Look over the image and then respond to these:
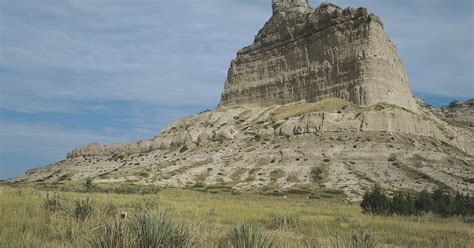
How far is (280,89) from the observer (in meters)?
91.7

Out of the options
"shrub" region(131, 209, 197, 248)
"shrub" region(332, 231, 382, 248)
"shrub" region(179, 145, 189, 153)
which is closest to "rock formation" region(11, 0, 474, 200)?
"shrub" region(179, 145, 189, 153)

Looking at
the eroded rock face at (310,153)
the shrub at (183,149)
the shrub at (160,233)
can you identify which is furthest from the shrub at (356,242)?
the shrub at (183,149)

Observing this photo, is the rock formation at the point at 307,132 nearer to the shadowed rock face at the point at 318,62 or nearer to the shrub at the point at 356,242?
the shadowed rock face at the point at 318,62

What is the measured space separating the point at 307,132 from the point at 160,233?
64.5 metres

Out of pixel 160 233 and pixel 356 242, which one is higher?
pixel 160 233

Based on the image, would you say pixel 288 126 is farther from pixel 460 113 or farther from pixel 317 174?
pixel 460 113

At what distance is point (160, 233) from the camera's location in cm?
592

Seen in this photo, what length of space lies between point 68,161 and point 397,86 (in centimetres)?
8315

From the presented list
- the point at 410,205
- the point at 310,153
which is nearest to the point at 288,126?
the point at 310,153

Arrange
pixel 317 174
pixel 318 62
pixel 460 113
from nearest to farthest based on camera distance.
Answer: pixel 317 174, pixel 318 62, pixel 460 113

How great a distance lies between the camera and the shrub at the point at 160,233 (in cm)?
586

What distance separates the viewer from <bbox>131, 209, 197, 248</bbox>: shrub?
586cm

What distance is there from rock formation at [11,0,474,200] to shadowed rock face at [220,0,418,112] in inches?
9.4

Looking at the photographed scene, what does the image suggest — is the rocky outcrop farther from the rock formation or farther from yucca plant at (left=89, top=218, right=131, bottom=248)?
yucca plant at (left=89, top=218, right=131, bottom=248)
